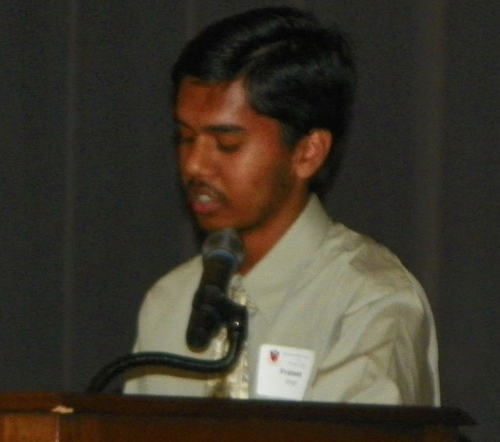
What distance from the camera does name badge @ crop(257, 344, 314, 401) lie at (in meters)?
1.71

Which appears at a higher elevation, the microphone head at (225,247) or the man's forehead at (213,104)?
the man's forehead at (213,104)

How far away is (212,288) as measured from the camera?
141 cm

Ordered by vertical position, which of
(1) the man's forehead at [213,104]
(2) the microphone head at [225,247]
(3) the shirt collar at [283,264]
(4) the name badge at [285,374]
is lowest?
(4) the name badge at [285,374]

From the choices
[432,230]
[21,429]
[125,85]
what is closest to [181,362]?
[21,429]

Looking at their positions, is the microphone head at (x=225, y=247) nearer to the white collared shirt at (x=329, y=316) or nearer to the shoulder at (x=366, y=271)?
the white collared shirt at (x=329, y=316)

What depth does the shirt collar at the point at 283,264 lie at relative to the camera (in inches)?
79.4

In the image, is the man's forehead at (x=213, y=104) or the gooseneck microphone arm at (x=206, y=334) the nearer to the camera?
the gooseneck microphone arm at (x=206, y=334)

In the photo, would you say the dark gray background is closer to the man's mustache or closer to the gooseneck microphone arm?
the man's mustache

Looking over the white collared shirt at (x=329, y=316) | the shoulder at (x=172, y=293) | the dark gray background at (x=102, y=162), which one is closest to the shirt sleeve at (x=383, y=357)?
the white collared shirt at (x=329, y=316)

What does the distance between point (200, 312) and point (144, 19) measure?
1.61 metres

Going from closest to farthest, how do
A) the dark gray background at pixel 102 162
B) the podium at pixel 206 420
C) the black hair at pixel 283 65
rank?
1. the podium at pixel 206 420
2. the black hair at pixel 283 65
3. the dark gray background at pixel 102 162

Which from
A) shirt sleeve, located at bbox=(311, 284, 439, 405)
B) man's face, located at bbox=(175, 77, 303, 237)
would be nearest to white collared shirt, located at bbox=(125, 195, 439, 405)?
shirt sleeve, located at bbox=(311, 284, 439, 405)

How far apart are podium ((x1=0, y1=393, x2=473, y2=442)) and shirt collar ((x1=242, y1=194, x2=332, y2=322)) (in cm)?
83

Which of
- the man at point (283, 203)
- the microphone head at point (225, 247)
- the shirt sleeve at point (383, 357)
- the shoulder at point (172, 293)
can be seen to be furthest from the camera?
the shoulder at point (172, 293)
